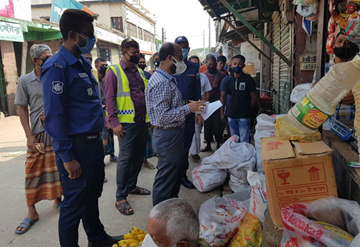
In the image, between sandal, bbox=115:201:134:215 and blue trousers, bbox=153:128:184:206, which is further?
sandal, bbox=115:201:134:215

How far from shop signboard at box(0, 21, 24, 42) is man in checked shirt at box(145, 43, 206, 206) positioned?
9834 mm

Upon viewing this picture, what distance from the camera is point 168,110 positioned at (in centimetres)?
244

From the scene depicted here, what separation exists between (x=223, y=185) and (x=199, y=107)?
1576 millimetres

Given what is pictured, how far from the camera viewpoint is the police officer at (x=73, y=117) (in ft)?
6.13

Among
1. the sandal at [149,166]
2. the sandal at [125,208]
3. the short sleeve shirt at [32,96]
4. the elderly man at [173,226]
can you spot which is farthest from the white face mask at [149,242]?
the sandal at [149,166]

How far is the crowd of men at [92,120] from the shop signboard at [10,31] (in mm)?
8829

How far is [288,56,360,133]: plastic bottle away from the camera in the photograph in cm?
145

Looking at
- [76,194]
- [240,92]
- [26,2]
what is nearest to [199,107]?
[76,194]

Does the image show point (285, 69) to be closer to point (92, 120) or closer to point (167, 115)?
point (167, 115)

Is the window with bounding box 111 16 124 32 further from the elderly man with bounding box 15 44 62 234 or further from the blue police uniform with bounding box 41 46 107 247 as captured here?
the blue police uniform with bounding box 41 46 107 247

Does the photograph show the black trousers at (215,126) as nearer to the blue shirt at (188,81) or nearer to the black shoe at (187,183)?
the blue shirt at (188,81)

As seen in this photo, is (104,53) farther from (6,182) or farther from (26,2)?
(6,182)

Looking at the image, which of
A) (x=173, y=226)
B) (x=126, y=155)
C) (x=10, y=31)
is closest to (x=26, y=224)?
(x=126, y=155)

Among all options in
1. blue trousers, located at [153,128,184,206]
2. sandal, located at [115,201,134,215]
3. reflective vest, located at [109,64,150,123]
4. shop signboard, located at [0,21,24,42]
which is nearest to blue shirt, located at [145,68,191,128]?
blue trousers, located at [153,128,184,206]
